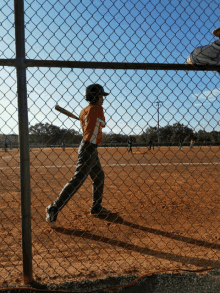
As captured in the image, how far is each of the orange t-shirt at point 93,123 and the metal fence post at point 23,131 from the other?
152cm

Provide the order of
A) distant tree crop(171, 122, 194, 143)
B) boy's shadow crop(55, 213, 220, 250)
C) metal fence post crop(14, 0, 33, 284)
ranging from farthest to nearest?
distant tree crop(171, 122, 194, 143) → boy's shadow crop(55, 213, 220, 250) → metal fence post crop(14, 0, 33, 284)

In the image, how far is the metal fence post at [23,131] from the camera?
6.34ft

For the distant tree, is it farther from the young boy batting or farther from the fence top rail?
the fence top rail

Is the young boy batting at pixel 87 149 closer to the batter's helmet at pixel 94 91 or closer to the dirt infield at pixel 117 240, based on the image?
the batter's helmet at pixel 94 91

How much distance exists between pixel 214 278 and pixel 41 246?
200 cm

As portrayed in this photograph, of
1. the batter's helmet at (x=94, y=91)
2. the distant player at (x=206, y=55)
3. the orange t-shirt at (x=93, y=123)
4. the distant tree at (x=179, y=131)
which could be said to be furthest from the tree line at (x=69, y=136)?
the distant tree at (x=179, y=131)

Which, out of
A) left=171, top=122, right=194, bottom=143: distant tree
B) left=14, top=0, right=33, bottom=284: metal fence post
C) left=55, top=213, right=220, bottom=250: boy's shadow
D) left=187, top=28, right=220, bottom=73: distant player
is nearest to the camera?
left=14, top=0, right=33, bottom=284: metal fence post

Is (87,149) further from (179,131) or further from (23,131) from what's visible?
(179,131)

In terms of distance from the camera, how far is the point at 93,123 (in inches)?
138

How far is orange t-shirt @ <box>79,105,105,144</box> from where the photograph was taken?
3.43 meters

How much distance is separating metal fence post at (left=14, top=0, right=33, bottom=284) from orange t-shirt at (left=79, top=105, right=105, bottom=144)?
5.00 feet

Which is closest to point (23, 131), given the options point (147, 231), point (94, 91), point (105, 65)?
point (105, 65)

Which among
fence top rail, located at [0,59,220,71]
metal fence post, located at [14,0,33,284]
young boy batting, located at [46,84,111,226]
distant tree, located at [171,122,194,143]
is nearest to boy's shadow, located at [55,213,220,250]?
young boy batting, located at [46,84,111,226]

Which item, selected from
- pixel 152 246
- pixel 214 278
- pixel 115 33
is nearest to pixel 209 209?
pixel 152 246
